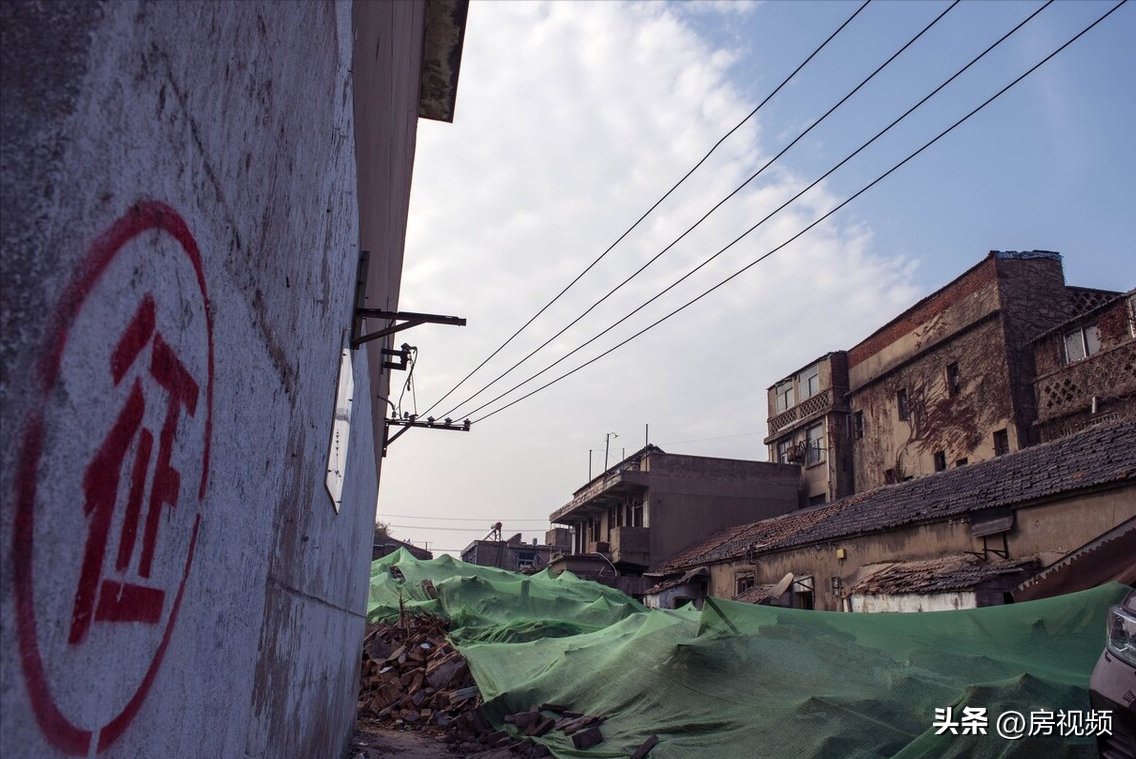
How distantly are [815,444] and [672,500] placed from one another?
6081 millimetres

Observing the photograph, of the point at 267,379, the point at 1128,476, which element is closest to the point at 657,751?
the point at 267,379

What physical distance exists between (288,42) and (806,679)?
620 centimetres

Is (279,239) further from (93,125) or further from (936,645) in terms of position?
(936,645)

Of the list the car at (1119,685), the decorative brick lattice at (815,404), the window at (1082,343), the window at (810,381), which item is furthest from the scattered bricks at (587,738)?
the window at (810,381)

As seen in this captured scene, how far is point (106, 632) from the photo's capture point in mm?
983

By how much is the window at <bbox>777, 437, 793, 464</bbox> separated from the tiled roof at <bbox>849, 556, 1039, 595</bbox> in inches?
701

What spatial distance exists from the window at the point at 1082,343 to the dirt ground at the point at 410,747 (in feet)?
58.8

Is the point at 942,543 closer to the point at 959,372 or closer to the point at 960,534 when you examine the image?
the point at 960,534

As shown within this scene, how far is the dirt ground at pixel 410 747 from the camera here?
8.29m

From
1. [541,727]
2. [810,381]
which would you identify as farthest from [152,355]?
[810,381]

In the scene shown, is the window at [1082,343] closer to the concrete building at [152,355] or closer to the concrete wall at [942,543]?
the concrete wall at [942,543]

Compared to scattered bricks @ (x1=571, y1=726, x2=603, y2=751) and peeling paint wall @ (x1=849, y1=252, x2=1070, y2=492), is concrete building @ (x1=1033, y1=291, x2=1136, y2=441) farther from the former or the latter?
scattered bricks @ (x1=571, y1=726, x2=603, y2=751)

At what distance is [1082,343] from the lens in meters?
20.1

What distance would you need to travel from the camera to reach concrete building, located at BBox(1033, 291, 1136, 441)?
59.4 ft
